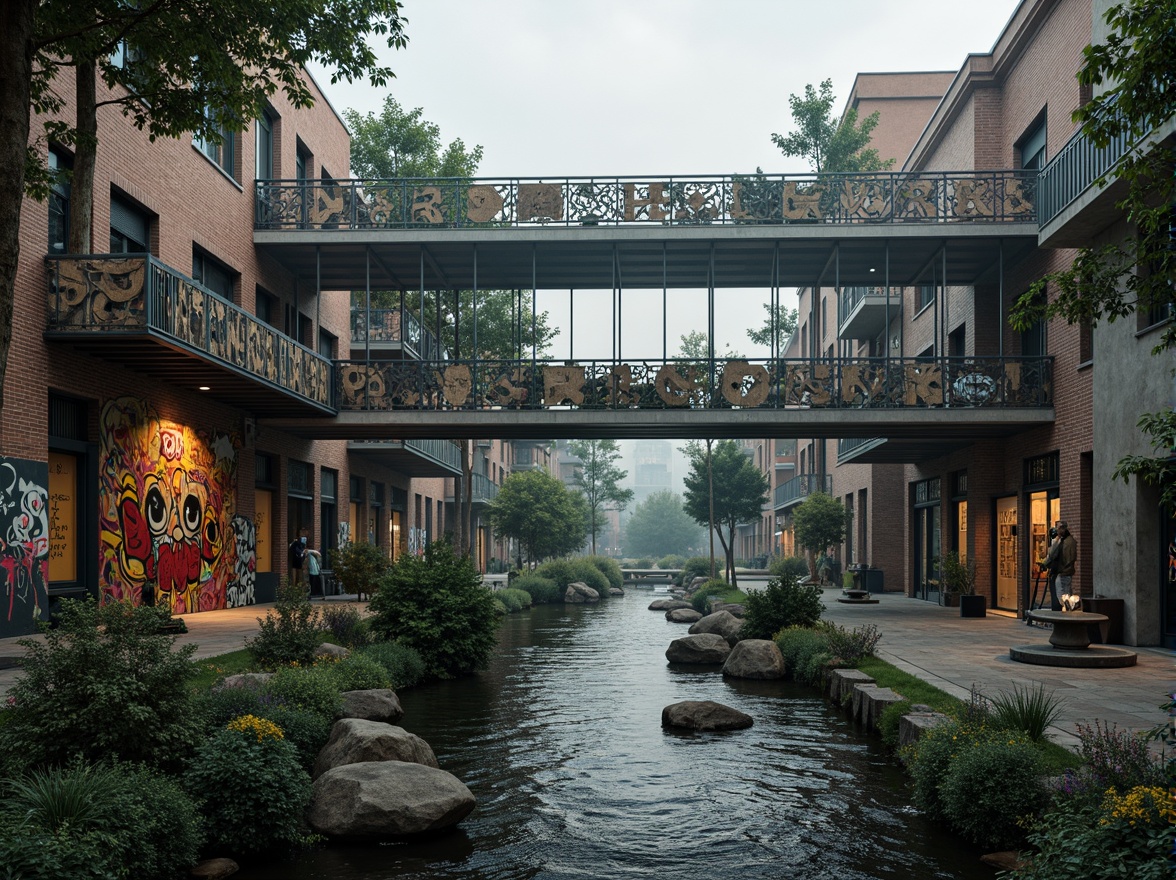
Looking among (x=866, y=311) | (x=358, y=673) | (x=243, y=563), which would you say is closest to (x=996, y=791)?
(x=358, y=673)

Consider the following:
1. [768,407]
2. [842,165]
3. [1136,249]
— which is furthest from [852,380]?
[842,165]

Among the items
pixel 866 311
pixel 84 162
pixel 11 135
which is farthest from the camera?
pixel 866 311

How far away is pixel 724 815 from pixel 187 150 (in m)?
16.7

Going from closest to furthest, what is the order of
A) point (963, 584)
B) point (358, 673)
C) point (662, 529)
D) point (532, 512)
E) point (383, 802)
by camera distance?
point (383, 802) → point (358, 673) → point (963, 584) → point (532, 512) → point (662, 529)

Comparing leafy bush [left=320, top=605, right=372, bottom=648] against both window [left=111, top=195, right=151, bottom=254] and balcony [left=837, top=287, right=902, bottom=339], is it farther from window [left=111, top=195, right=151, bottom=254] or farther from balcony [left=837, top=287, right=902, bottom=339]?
balcony [left=837, top=287, right=902, bottom=339]

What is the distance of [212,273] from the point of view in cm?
2159

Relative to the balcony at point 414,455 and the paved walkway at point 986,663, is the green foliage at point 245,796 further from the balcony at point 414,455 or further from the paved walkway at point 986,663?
the balcony at point 414,455

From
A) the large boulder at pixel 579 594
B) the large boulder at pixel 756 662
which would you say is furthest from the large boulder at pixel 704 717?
the large boulder at pixel 579 594

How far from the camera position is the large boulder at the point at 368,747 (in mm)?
9000

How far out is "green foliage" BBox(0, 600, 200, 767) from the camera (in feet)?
23.9

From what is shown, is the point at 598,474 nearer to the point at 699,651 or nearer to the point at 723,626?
the point at 723,626

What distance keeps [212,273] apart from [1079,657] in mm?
17441

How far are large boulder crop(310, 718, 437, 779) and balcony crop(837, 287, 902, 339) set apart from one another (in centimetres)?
2053

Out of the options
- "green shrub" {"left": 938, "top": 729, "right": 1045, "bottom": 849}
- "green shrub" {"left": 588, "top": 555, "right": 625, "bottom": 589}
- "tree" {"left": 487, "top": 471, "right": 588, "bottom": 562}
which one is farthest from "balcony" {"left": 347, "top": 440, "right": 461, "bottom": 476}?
"green shrub" {"left": 938, "top": 729, "right": 1045, "bottom": 849}
